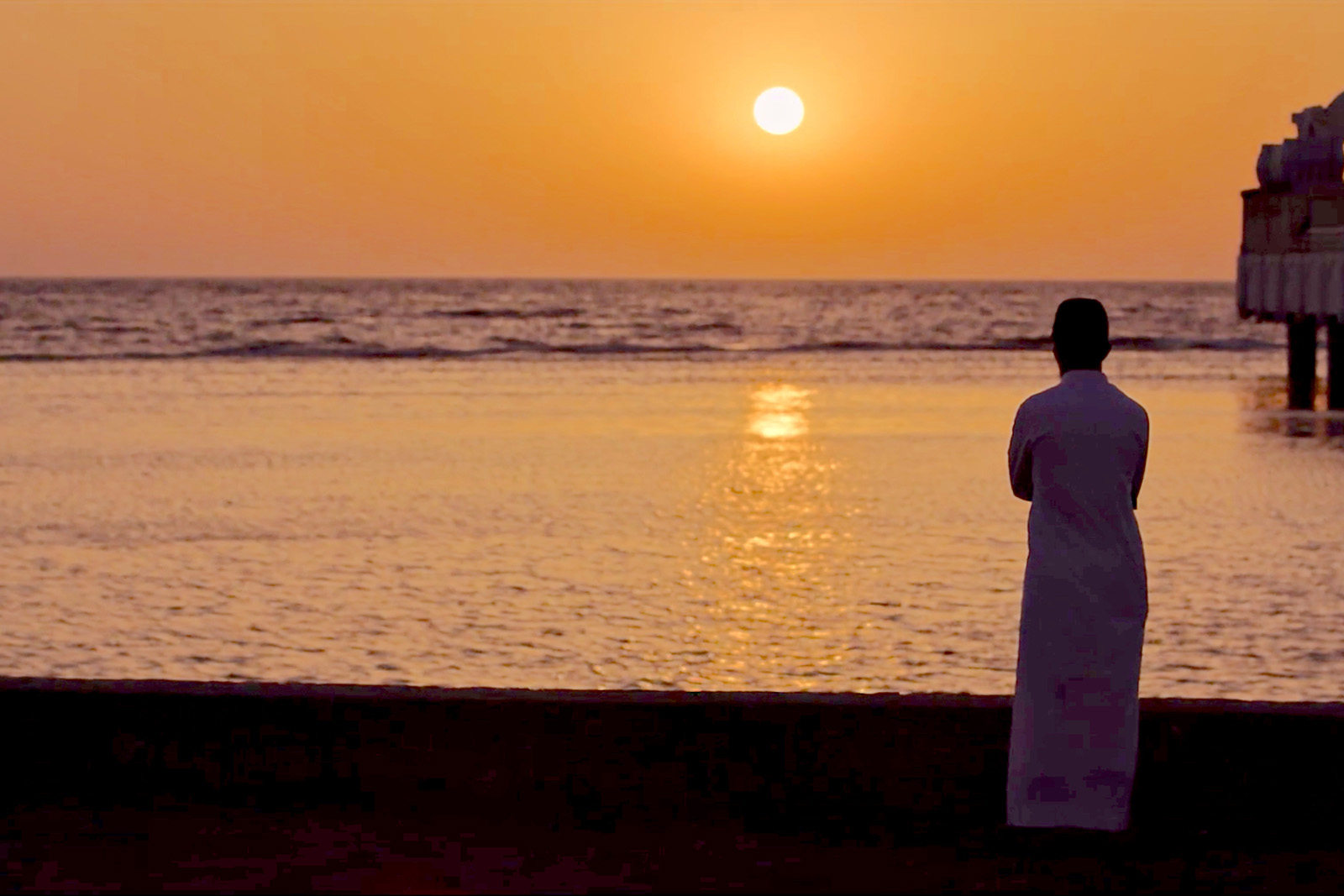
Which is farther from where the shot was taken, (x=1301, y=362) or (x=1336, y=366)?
(x=1301, y=362)

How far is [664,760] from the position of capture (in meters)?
6.47

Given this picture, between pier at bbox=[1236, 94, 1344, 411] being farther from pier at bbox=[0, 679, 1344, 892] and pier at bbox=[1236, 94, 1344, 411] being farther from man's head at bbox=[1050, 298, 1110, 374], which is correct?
man's head at bbox=[1050, 298, 1110, 374]

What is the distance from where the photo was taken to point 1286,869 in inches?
228

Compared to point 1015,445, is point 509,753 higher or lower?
lower

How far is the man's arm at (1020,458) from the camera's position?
18.7ft

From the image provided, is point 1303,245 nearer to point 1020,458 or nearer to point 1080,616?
point 1020,458

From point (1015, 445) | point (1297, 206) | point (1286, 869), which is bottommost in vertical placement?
point (1286, 869)

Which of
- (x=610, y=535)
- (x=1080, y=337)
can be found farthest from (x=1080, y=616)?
(x=610, y=535)

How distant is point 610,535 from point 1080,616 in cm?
1014

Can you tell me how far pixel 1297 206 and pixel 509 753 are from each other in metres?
27.1

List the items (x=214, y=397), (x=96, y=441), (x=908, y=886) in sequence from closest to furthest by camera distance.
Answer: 1. (x=908, y=886)
2. (x=96, y=441)
3. (x=214, y=397)

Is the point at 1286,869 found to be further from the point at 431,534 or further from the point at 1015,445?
the point at 431,534

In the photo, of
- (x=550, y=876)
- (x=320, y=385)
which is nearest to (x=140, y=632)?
(x=550, y=876)

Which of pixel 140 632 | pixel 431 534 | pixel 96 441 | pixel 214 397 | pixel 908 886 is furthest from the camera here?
pixel 214 397
